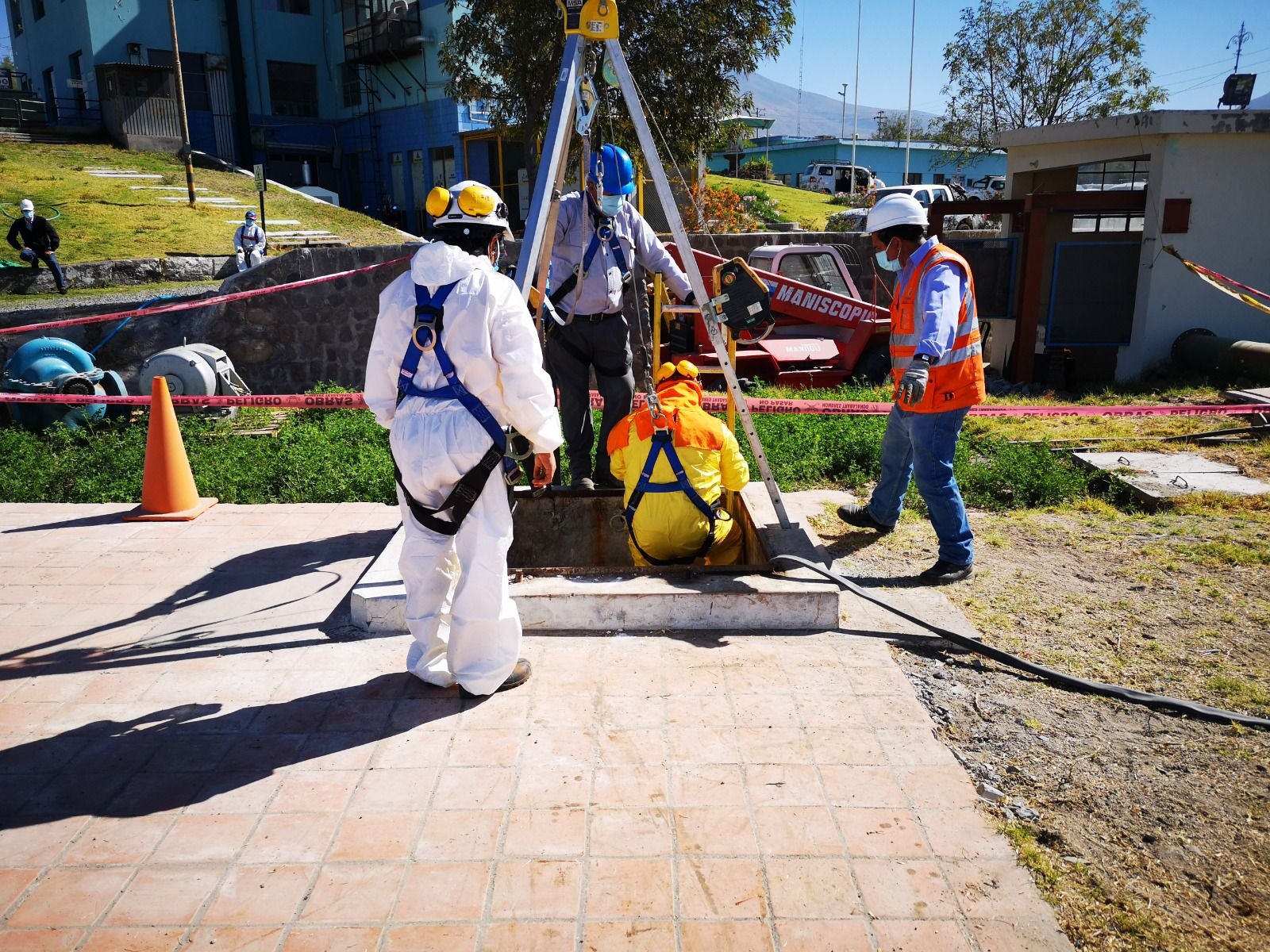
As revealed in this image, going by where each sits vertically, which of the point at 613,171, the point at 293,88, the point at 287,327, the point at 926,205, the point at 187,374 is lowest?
the point at 187,374

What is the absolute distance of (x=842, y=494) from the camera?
6.96 metres

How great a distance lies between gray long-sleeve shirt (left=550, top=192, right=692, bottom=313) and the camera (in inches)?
224

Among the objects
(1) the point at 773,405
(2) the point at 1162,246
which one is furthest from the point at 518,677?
(2) the point at 1162,246

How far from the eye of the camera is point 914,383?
4.79 m

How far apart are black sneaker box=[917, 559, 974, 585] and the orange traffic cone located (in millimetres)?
4686

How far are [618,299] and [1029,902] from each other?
157 inches

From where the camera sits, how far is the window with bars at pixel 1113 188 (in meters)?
13.2

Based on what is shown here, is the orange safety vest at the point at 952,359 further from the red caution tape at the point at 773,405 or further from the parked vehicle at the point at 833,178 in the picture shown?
the parked vehicle at the point at 833,178

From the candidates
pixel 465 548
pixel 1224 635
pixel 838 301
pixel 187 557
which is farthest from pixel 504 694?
pixel 838 301

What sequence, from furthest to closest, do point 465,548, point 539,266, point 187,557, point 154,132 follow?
point 154,132 < point 187,557 < point 539,266 < point 465,548

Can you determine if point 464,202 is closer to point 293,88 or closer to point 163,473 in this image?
point 163,473

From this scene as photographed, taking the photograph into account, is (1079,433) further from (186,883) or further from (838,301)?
(186,883)

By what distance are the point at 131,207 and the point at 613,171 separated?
19.4 m

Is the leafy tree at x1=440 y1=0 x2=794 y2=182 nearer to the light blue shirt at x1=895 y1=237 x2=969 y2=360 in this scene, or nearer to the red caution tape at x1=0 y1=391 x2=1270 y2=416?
the red caution tape at x1=0 y1=391 x2=1270 y2=416
